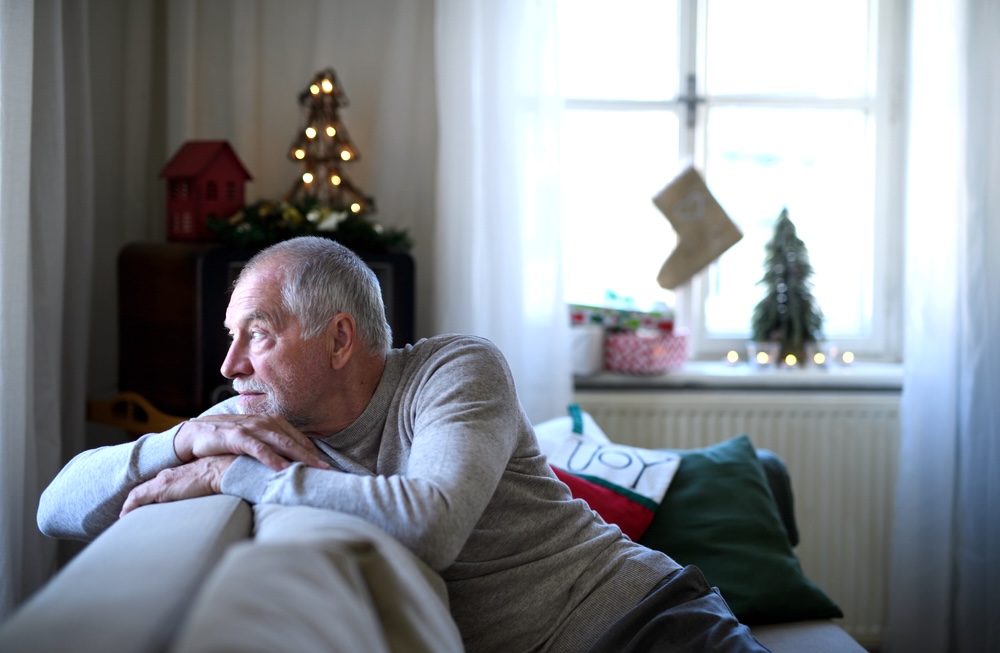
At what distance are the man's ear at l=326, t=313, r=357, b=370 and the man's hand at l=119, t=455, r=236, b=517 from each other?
235 mm

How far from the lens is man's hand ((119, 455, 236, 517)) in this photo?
4.56 feet

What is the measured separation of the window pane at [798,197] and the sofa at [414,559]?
3.71 ft

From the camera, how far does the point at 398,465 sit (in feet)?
4.91

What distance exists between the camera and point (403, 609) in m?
1.01

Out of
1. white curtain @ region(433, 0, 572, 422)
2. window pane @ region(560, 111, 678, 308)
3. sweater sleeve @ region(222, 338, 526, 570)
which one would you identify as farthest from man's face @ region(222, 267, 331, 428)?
window pane @ region(560, 111, 678, 308)

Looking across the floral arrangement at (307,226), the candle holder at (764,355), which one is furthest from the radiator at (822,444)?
the floral arrangement at (307,226)

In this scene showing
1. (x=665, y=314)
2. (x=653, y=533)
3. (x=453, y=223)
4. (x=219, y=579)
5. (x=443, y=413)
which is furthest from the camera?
(x=665, y=314)

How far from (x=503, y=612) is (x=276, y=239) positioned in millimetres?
1457

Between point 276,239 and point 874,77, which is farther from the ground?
point 874,77

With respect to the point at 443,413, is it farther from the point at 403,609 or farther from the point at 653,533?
the point at 653,533

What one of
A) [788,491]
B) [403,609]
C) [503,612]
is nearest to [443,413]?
[503,612]

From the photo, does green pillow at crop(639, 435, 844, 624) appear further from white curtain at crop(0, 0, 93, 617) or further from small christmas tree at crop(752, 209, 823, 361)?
white curtain at crop(0, 0, 93, 617)

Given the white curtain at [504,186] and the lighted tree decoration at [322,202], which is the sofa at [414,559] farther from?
the lighted tree decoration at [322,202]

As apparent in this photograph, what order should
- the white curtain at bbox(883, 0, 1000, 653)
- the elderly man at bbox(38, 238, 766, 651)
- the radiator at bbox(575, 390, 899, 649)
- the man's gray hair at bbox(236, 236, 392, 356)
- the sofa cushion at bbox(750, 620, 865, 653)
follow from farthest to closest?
the radiator at bbox(575, 390, 899, 649) < the white curtain at bbox(883, 0, 1000, 653) < the sofa cushion at bbox(750, 620, 865, 653) < the man's gray hair at bbox(236, 236, 392, 356) < the elderly man at bbox(38, 238, 766, 651)
